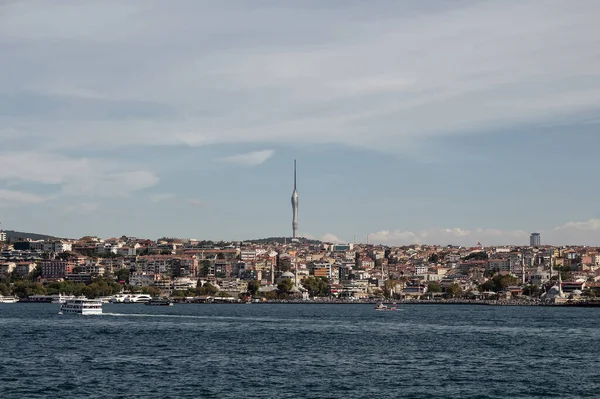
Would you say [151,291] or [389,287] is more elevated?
[389,287]

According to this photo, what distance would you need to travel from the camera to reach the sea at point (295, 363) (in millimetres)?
30984

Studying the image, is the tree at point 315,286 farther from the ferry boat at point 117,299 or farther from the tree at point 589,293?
the tree at point 589,293

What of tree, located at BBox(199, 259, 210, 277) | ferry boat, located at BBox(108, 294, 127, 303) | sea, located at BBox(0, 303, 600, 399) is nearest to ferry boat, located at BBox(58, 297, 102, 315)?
sea, located at BBox(0, 303, 600, 399)

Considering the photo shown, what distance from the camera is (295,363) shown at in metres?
38.2

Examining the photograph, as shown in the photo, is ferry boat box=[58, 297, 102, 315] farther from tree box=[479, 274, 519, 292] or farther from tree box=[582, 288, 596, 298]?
tree box=[479, 274, 519, 292]

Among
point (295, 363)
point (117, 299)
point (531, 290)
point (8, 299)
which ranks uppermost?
point (531, 290)

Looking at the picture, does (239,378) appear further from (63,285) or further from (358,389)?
(63,285)

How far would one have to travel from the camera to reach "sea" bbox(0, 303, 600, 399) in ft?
102

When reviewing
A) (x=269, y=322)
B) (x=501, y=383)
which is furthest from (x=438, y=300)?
(x=501, y=383)

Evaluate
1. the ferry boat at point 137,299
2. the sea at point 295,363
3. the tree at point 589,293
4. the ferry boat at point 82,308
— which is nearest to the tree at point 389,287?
the tree at point 589,293

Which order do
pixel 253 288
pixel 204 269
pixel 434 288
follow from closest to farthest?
pixel 253 288, pixel 434 288, pixel 204 269

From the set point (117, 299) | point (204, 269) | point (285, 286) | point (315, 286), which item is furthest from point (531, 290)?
point (204, 269)

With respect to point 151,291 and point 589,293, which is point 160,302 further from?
point 589,293

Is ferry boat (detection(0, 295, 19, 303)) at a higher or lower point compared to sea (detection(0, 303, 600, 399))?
higher
